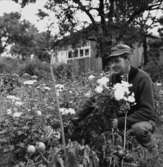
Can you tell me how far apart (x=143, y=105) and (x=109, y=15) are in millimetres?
15628

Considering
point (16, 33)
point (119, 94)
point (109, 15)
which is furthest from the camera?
point (16, 33)

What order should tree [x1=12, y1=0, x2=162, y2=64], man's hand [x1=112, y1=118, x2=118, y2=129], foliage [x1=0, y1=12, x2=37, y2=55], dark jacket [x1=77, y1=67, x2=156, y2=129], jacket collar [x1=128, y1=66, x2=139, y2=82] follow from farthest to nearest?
1. foliage [x1=0, y1=12, x2=37, y2=55]
2. tree [x1=12, y1=0, x2=162, y2=64]
3. jacket collar [x1=128, y1=66, x2=139, y2=82]
4. dark jacket [x1=77, y1=67, x2=156, y2=129]
5. man's hand [x1=112, y1=118, x2=118, y2=129]

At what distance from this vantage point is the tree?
16844 millimetres

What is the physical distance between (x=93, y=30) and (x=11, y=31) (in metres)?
25.0

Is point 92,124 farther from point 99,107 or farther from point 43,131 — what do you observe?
point 43,131

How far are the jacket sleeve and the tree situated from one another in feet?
44.4

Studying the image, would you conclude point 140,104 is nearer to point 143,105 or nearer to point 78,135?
point 143,105

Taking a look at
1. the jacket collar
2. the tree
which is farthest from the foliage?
the jacket collar

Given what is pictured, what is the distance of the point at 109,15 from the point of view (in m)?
18.0

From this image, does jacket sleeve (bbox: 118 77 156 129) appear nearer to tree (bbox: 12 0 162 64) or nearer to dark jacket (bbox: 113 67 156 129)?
dark jacket (bbox: 113 67 156 129)

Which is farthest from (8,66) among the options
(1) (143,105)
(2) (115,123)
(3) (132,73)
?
(2) (115,123)

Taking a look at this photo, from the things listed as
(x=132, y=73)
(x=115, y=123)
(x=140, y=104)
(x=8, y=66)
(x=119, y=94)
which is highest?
(x=8, y=66)

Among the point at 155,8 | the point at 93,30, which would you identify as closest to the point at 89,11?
the point at 93,30

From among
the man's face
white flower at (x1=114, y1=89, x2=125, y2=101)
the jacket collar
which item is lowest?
white flower at (x1=114, y1=89, x2=125, y2=101)
